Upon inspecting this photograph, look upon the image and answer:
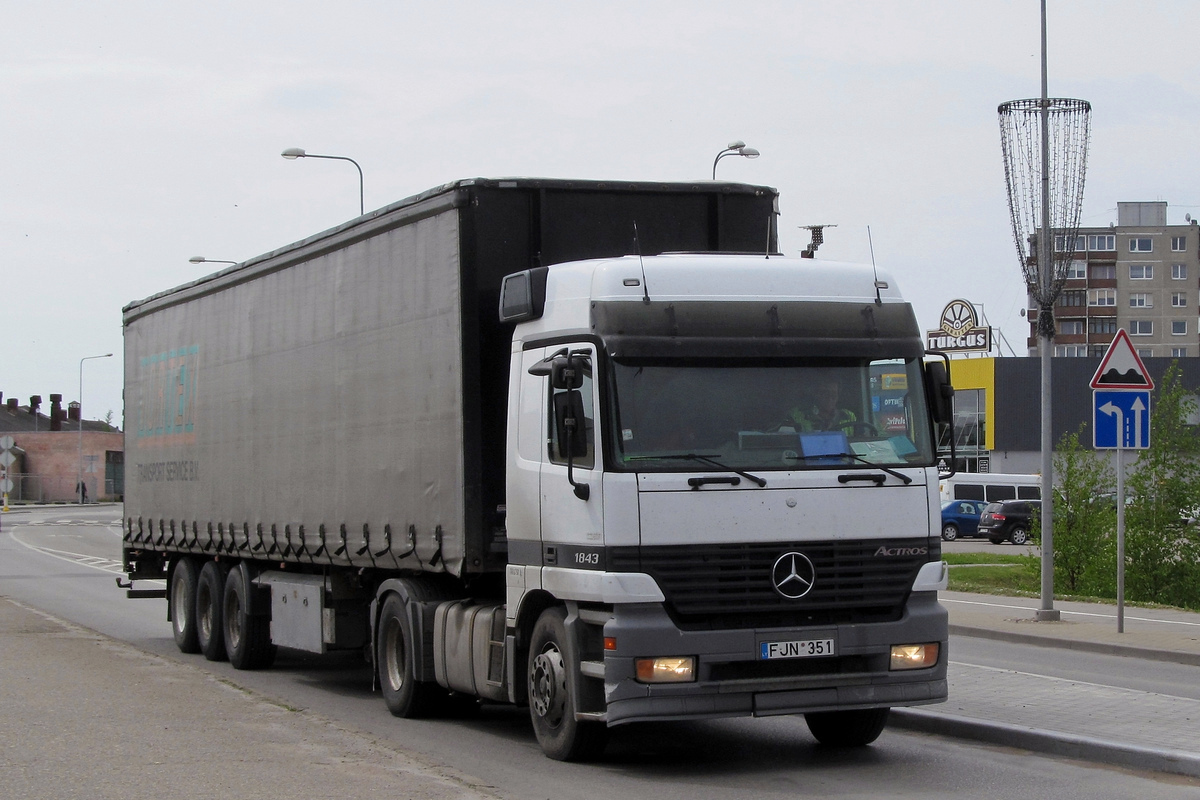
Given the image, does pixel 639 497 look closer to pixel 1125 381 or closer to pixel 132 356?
pixel 1125 381

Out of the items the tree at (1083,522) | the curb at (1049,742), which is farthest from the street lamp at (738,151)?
the curb at (1049,742)

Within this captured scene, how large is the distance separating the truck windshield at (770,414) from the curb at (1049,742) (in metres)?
1.93

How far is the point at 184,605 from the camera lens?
679 inches

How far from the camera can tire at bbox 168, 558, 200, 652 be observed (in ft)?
55.7

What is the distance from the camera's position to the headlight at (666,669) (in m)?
8.62

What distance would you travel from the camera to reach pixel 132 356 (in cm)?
1920

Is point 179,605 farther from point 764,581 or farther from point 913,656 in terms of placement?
point 913,656

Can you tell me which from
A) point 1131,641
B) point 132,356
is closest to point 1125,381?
point 1131,641

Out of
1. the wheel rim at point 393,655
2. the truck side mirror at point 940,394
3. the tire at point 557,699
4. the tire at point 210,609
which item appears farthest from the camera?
the tire at point 210,609

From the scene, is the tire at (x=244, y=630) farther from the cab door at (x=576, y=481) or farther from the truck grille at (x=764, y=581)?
the truck grille at (x=764, y=581)

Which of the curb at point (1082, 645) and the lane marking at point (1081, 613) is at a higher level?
the curb at point (1082, 645)

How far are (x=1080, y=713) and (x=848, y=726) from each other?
1.91 metres

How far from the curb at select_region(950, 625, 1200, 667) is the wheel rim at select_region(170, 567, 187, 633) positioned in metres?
9.05

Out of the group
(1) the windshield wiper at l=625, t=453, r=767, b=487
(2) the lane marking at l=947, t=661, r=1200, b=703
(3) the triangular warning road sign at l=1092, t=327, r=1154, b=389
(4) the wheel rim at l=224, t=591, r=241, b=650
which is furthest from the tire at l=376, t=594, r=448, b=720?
(3) the triangular warning road sign at l=1092, t=327, r=1154, b=389
